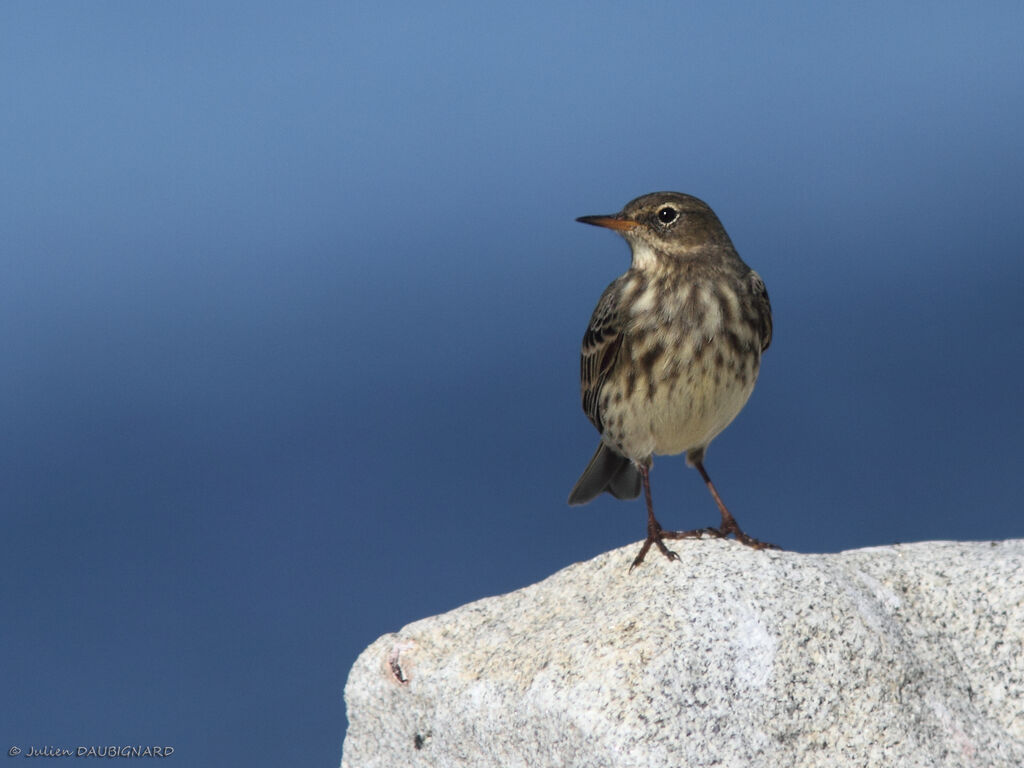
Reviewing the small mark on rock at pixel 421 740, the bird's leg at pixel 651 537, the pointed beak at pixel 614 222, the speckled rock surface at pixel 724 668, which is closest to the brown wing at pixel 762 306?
the pointed beak at pixel 614 222

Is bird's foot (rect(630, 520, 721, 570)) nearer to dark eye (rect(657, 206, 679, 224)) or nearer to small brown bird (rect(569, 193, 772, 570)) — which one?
small brown bird (rect(569, 193, 772, 570))

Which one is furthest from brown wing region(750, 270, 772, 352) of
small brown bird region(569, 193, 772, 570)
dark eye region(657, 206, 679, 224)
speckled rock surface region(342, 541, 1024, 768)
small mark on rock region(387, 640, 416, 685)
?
small mark on rock region(387, 640, 416, 685)

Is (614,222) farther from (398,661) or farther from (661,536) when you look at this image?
(398,661)

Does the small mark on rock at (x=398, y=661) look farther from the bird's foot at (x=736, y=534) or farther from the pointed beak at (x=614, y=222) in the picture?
the pointed beak at (x=614, y=222)

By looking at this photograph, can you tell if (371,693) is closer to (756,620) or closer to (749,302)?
(756,620)

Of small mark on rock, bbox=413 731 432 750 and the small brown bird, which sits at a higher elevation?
the small brown bird

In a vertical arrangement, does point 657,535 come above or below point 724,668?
above

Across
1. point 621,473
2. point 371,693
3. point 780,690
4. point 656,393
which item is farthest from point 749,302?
point 371,693

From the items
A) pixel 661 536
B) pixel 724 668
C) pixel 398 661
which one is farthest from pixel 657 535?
pixel 398 661
